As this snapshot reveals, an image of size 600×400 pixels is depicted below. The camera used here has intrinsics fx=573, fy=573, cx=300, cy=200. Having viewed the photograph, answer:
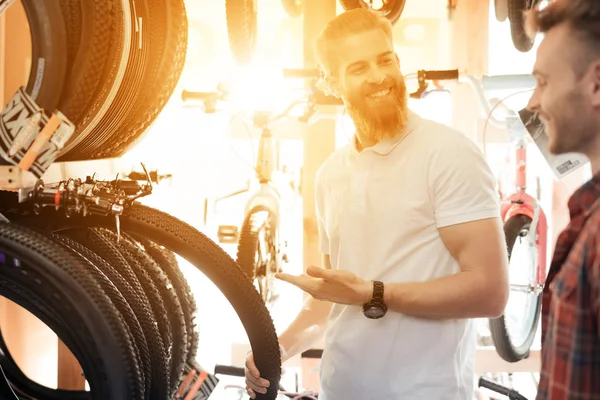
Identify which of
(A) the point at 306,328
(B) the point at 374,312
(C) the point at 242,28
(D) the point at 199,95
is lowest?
(A) the point at 306,328

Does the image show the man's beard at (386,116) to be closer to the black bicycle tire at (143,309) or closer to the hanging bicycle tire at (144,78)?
the hanging bicycle tire at (144,78)

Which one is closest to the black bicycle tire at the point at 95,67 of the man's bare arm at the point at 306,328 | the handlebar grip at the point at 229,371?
the man's bare arm at the point at 306,328

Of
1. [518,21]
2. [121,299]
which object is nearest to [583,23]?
[121,299]

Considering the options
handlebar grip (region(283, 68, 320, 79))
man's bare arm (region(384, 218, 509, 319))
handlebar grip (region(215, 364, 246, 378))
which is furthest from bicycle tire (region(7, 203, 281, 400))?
handlebar grip (region(283, 68, 320, 79))

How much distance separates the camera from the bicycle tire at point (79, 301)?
0.89m

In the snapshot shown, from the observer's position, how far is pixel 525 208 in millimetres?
2568

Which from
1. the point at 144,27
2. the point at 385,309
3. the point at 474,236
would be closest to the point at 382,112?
the point at 474,236

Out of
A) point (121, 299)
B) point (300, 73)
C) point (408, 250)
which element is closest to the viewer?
point (121, 299)

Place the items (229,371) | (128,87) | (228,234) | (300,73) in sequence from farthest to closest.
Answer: (228,234) < (300,73) < (229,371) < (128,87)

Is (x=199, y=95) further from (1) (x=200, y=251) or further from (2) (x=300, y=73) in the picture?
(1) (x=200, y=251)

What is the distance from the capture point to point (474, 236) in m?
1.32

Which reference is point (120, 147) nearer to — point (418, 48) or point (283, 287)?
point (283, 287)

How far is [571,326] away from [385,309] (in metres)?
0.59

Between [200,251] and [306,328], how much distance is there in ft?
2.14
